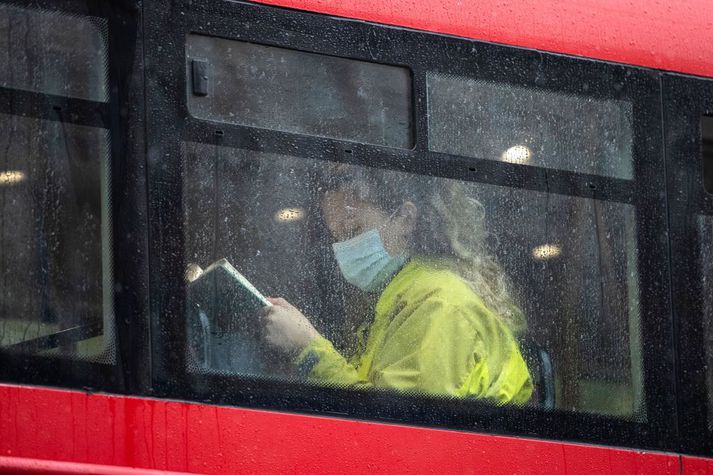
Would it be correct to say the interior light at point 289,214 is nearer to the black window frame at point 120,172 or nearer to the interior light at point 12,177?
the black window frame at point 120,172

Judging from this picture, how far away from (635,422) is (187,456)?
53.8 inches

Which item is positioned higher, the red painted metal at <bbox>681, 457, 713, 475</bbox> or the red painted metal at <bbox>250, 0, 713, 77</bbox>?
the red painted metal at <bbox>250, 0, 713, 77</bbox>

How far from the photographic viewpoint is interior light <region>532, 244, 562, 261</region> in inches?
155

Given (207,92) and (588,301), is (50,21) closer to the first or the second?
(207,92)

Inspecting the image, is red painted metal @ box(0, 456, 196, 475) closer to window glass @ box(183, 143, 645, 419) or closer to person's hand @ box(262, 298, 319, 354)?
window glass @ box(183, 143, 645, 419)

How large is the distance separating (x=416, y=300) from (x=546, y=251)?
46 centimetres

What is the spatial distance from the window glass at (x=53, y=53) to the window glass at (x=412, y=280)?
30 cm

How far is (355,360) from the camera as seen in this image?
3.63 meters

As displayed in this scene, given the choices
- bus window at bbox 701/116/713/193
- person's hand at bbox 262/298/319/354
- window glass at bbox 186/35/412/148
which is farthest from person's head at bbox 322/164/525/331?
bus window at bbox 701/116/713/193

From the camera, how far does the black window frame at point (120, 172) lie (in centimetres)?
327

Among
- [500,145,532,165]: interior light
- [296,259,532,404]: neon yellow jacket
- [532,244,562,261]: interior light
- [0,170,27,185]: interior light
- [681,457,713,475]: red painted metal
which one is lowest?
[681,457,713,475]: red painted metal

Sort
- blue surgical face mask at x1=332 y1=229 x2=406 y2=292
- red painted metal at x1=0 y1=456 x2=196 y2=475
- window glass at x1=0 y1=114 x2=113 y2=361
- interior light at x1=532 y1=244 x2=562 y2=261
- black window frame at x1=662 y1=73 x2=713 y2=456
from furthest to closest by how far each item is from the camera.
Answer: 1. black window frame at x1=662 y1=73 x2=713 y2=456
2. interior light at x1=532 y1=244 x2=562 y2=261
3. blue surgical face mask at x1=332 y1=229 x2=406 y2=292
4. window glass at x1=0 y1=114 x2=113 y2=361
5. red painted metal at x1=0 y1=456 x2=196 y2=475

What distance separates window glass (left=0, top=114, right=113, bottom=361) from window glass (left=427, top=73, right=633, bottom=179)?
96cm

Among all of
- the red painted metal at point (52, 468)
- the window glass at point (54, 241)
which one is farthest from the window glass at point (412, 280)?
the red painted metal at point (52, 468)
